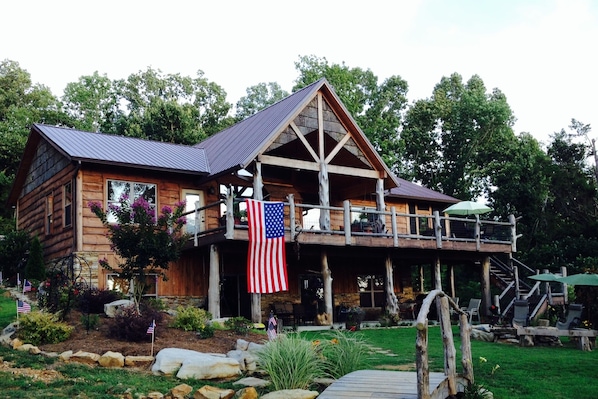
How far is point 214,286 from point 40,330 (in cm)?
688

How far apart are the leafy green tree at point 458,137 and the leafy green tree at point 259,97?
12.3 meters

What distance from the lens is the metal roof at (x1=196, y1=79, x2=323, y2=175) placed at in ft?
66.5

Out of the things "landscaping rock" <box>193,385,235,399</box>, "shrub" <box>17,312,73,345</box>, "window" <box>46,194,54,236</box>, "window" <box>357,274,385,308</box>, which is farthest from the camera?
"window" <box>357,274,385,308</box>

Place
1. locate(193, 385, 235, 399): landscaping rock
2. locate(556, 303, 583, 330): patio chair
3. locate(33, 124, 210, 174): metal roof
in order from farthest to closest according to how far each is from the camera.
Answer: locate(33, 124, 210, 174): metal roof → locate(556, 303, 583, 330): patio chair → locate(193, 385, 235, 399): landscaping rock

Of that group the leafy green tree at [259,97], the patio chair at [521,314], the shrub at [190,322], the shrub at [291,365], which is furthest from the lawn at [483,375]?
the leafy green tree at [259,97]

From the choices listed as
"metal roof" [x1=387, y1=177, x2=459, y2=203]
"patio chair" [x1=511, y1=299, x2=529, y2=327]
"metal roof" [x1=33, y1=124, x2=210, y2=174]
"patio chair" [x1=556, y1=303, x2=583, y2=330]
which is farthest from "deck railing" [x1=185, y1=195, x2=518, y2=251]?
"patio chair" [x1=556, y1=303, x2=583, y2=330]

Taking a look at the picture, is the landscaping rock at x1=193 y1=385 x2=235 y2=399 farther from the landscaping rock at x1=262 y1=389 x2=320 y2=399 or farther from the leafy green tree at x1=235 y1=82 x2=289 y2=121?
the leafy green tree at x1=235 y1=82 x2=289 y2=121

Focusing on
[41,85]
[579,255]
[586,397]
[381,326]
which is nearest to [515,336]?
[381,326]

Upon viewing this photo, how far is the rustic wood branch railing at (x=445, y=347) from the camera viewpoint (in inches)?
291

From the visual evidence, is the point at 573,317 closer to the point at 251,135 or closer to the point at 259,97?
the point at 251,135

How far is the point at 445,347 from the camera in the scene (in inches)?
345

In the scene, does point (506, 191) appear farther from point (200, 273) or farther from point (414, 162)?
point (200, 273)

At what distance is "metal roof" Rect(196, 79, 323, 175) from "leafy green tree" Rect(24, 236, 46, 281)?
6124 mm

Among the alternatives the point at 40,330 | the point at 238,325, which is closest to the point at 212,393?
the point at 40,330
